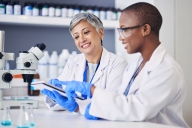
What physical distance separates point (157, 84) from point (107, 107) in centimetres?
26

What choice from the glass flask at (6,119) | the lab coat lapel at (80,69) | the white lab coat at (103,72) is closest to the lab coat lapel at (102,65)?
the white lab coat at (103,72)

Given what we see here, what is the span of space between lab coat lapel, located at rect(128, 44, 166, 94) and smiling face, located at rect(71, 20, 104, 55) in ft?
2.23

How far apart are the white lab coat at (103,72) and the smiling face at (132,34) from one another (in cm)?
50

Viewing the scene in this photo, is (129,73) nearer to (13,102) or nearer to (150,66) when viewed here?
(150,66)

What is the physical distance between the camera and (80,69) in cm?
239

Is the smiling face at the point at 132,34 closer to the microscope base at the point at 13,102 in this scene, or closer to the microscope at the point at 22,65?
the microscope at the point at 22,65

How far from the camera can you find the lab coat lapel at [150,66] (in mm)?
1628

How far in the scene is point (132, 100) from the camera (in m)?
1.52

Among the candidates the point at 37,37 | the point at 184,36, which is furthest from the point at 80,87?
the point at 37,37

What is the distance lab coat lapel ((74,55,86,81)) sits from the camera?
2.36 metres

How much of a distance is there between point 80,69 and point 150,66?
2.78ft

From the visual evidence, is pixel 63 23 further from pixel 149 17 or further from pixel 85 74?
pixel 149 17

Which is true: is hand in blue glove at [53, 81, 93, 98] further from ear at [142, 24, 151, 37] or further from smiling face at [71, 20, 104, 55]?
smiling face at [71, 20, 104, 55]

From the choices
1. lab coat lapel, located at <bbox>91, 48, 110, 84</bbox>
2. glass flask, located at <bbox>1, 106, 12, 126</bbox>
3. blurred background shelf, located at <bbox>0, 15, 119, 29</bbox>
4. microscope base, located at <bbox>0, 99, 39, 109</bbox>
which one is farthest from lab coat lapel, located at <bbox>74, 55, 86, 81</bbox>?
blurred background shelf, located at <bbox>0, 15, 119, 29</bbox>
